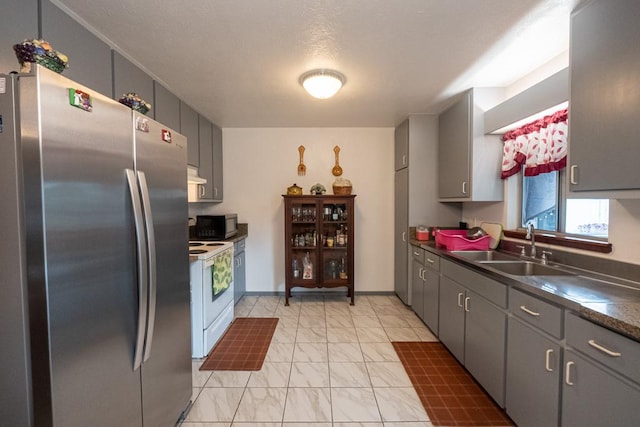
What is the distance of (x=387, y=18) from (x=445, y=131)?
1.80 m

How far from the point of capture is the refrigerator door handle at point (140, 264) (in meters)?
1.11

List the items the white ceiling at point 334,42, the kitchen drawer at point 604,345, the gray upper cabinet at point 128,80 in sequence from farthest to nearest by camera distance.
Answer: the gray upper cabinet at point 128,80 → the white ceiling at point 334,42 → the kitchen drawer at point 604,345

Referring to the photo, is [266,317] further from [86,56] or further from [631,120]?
[631,120]

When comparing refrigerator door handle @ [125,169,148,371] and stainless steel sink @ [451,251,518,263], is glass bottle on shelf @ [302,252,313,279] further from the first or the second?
refrigerator door handle @ [125,169,148,371]

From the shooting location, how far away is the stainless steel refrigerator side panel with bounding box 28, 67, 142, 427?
0.80 m

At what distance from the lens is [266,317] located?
3109mm

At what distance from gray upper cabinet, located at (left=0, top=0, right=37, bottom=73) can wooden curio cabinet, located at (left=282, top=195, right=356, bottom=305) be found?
2481 millimetres

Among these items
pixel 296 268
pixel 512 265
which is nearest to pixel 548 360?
pixel 512 265

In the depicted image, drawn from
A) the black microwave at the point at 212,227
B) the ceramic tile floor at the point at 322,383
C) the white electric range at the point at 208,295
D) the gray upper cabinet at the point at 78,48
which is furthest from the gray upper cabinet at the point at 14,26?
the black microwave at the point at 212,227

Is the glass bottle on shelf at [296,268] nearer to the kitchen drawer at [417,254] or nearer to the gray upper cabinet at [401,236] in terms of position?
the gray upper cabinet at [401,236]

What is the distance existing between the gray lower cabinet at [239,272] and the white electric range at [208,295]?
1.82 ft

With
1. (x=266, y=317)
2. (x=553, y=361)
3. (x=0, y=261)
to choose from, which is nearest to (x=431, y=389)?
(x=553, y=361)

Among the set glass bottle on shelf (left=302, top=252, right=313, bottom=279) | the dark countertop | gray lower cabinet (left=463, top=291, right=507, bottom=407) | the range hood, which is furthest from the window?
the range hood

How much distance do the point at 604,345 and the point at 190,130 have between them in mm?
3391
